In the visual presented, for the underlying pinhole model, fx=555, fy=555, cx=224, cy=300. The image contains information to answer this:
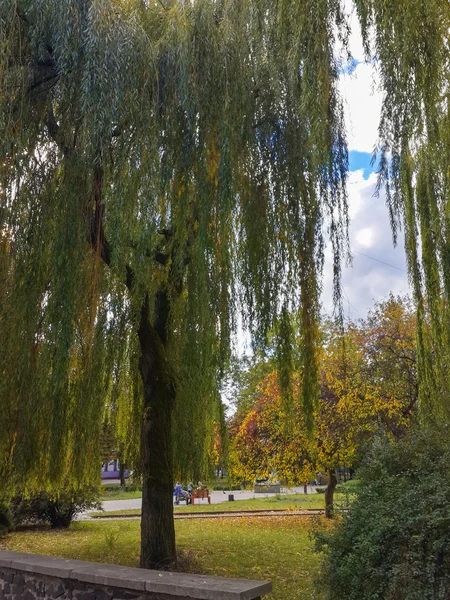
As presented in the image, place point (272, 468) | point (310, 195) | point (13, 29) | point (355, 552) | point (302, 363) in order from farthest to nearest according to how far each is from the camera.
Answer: point (272, 468) → point (302, 363) → point (310, 195) → point (13, 29) → point (355, 552)

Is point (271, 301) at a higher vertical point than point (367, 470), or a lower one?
higher

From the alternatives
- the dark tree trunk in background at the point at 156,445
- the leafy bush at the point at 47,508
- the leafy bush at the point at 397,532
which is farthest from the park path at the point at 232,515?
the leafy bush at the point at 397,532

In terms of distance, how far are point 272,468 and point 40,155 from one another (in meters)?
12.4

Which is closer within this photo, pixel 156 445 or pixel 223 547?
pixel 156 445

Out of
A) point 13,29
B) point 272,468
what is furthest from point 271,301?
point 272,468

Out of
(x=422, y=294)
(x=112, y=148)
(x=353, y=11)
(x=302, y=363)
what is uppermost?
(x=353, y=11)

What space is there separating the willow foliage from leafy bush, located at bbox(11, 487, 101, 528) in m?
9.21

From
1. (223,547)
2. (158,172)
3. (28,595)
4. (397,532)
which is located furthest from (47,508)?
(397,532)

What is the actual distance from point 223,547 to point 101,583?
21.3ft

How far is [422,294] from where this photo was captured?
4.95 metres

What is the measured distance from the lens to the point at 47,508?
14.2 metres

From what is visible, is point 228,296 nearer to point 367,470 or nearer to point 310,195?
point 310,195

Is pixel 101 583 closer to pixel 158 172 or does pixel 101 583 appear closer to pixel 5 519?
pixel 158 172

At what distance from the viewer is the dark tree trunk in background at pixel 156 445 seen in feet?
24.3
